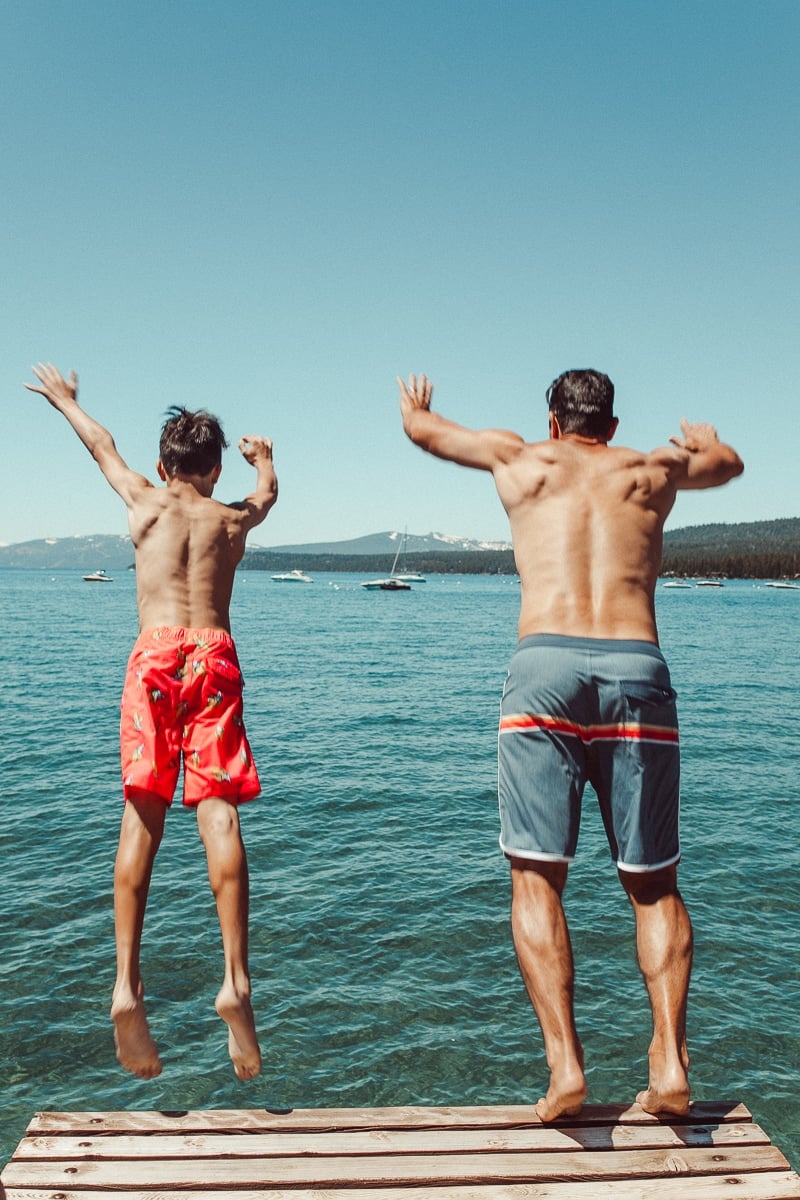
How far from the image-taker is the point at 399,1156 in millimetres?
3809

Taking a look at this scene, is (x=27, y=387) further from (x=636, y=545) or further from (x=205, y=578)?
(x=636, y=545)

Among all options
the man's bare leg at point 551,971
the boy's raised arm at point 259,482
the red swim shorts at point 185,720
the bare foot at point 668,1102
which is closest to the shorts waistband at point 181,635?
the red swim shorts at point 185,720

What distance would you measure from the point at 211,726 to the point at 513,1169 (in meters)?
2.49

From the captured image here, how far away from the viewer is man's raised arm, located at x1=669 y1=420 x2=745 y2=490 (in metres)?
4.51

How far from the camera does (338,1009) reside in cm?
1094

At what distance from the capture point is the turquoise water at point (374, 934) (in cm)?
962

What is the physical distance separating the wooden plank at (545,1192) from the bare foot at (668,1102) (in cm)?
28

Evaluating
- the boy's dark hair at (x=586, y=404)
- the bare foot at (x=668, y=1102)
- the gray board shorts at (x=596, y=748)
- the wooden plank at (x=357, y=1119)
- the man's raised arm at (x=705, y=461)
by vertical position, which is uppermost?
the boy's dark hair at (x=586, y=404)

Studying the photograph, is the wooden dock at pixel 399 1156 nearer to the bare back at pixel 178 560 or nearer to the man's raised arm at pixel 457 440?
the bare back at pixel 178 560

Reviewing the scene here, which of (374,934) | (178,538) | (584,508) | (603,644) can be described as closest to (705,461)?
(584,508)

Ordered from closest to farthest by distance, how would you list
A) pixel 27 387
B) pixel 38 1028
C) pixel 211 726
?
pixel 211 726, pixel 27 387, pixel 38 1028

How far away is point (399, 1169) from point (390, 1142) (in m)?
0.20

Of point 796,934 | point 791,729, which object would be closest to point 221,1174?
point 796,934

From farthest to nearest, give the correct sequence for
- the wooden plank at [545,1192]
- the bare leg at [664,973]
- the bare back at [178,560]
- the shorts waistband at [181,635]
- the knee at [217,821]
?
the bare back at [178,560] < the shorts waistband at [181,635] < the knee at [217,821] < the bare leg at [664,973] < the wooden plank at [545,1192]
